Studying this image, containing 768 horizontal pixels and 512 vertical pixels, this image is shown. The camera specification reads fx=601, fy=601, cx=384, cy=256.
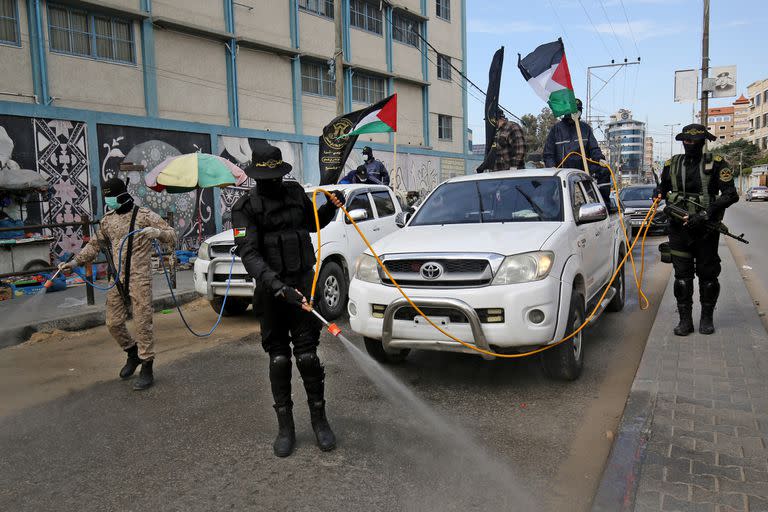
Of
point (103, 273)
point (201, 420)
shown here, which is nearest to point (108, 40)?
point (103, 273)

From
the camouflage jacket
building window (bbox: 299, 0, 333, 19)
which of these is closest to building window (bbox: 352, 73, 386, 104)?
building window (bbox: 299, 0, 333, 19)

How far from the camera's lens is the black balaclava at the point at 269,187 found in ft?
12.4

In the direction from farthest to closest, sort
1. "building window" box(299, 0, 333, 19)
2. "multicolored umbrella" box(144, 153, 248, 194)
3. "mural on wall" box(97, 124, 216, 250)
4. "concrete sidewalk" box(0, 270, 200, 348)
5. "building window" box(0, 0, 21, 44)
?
"building window" box(299, 0, 333, 19)
"mural on wall" box(97, 124, 216, 250)
"building window" box(0, 0, 21, 44)
"multicolored umbrella" box(144, 153, 248, 194)
"concrete sidewalk" box(0, 270, 200, 348)

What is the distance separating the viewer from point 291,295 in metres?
3.53

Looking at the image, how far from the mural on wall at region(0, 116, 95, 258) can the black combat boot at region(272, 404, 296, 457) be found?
10.2m

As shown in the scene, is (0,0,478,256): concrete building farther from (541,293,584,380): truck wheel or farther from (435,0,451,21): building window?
(541,293,584,380): truck wheel

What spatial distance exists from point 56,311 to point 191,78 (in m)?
9.69

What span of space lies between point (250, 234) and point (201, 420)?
157 cm

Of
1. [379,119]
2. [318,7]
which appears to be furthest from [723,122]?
[379,119]

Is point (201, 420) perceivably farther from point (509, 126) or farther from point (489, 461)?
point (509, 126)

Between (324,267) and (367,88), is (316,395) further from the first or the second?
(367,88)

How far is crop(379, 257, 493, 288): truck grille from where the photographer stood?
4.49m

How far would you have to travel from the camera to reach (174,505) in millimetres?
3139

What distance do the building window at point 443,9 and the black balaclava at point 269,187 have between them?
25390mm
